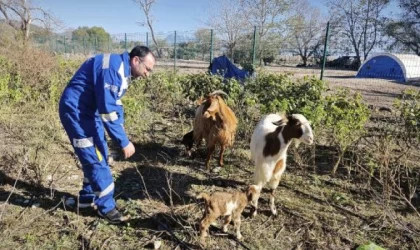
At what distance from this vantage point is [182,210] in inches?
156

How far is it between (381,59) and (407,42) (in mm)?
16189

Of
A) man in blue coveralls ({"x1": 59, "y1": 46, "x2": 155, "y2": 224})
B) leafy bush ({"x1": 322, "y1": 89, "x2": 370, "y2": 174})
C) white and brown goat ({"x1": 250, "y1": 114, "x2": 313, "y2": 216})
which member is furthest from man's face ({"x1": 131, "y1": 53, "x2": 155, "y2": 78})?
leafy bush ({"x1": 322, "y1": 89, "x2": 370, "y2": 174})

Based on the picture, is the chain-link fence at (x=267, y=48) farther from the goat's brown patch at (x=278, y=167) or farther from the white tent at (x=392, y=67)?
the goat's brown patch at (x=278, y=167)

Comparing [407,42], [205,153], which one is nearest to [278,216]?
[205,153]

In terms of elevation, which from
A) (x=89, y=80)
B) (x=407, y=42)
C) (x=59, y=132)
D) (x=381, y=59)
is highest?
(x=407, y=42)

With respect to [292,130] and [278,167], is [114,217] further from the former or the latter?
[292,130]

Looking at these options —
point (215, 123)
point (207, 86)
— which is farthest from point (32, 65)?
point (215, 123)

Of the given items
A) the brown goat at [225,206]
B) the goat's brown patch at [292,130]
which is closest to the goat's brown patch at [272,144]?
the goat's brown patch at [292,130]

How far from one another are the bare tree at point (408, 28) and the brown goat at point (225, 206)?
3448 centimetres

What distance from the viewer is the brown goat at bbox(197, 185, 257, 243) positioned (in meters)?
3.25

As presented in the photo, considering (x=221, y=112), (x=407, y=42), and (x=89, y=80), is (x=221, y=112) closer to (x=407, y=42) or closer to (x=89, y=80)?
(x=89, y=80)

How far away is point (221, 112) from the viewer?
4.97 meters

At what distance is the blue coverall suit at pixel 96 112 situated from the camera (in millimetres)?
3258

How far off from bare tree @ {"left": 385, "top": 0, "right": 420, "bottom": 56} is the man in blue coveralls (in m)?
34.9
